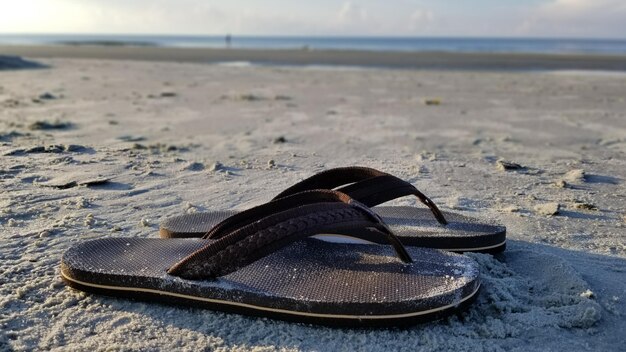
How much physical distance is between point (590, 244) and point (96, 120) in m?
4.99

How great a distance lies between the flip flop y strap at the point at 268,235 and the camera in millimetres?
1775

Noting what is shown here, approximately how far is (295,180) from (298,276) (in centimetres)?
179

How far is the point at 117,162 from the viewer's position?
3922 millimetres

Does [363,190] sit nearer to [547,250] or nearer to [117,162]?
[547,250]

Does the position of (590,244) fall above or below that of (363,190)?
below

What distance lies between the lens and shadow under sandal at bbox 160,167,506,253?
2.29 metres

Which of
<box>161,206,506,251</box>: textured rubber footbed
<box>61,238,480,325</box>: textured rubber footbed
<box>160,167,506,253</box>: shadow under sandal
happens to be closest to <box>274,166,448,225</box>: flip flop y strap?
<box>160,167,506,253</box>: shadow under sandal

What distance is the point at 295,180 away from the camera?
12.0 feet

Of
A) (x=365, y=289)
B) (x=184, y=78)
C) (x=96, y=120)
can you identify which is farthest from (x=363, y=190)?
(x=184, y=78)

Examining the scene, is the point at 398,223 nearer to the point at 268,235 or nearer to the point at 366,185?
the point at 366,185

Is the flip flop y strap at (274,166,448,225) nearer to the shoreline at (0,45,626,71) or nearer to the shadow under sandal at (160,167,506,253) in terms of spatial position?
the shadow under sandal at (160,167,506,253)

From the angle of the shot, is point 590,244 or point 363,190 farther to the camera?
point 590,244

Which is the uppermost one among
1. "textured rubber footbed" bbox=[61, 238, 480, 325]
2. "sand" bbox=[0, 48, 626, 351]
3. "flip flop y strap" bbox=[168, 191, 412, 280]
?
"flip flop y strap" bbox=[168, 191, 412, 280]

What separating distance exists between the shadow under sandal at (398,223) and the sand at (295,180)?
12 centimetres
